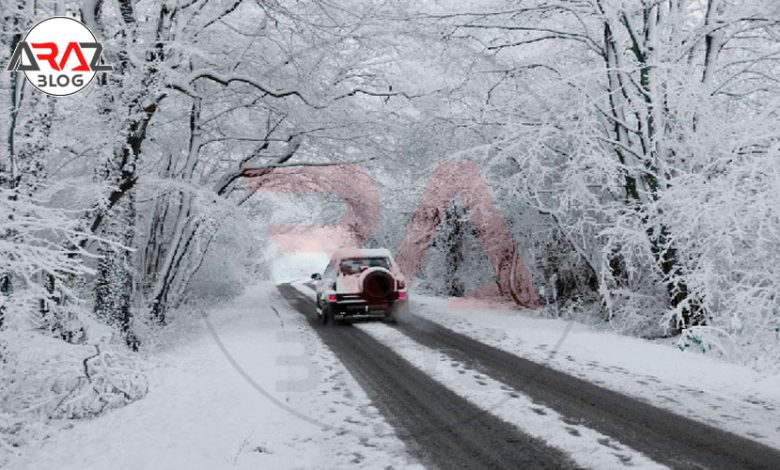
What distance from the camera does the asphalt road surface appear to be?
5.12 meters

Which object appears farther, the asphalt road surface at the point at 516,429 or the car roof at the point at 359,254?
the car roof at the point at 359,254

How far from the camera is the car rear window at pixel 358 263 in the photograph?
14.9 meters

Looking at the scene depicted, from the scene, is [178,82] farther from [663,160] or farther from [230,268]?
[230,268]

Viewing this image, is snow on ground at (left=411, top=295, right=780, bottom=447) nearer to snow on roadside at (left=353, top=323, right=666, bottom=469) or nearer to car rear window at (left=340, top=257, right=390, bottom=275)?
snow on roadside at (left=353, top=323, right=666, bottom=469)

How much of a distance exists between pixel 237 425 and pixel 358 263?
9083mm

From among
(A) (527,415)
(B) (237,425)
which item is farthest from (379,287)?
(B) (237,425)

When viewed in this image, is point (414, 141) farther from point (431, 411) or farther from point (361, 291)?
point (431, 411)

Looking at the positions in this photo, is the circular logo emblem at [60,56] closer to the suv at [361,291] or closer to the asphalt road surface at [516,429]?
the asphalt road surface at [516,429]

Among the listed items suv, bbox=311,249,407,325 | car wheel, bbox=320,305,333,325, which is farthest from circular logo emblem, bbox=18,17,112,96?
car wheel, bbox=320,305,333,325

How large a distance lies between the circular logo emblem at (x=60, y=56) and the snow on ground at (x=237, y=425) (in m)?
4.34

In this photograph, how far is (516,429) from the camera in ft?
19.7

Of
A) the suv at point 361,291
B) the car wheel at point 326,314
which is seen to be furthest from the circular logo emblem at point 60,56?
the car wheel at point 326,314

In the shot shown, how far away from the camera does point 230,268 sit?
3219cm

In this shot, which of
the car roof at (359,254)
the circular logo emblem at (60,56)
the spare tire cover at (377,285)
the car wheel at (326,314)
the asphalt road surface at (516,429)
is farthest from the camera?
the car roof at (359,254)
